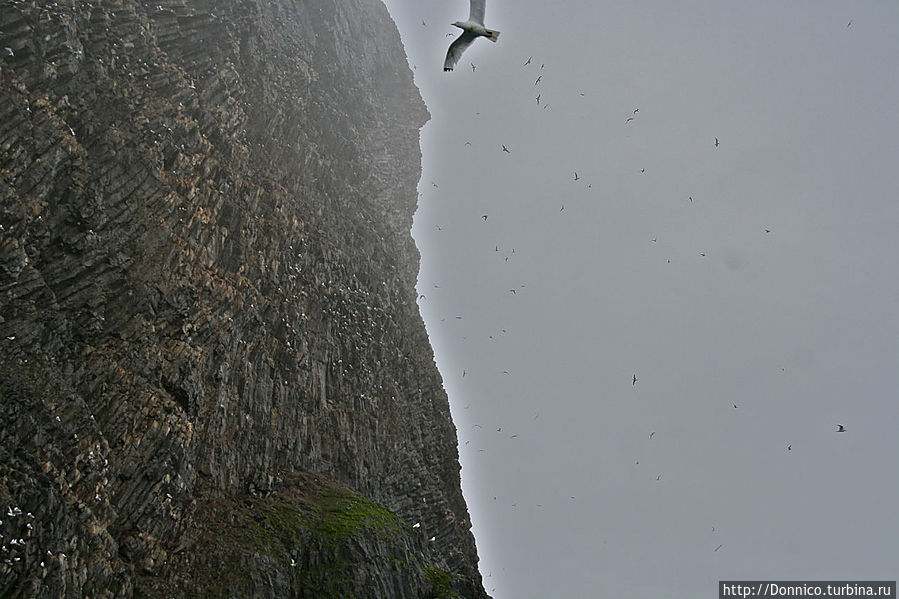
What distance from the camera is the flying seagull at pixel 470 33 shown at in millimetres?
14320

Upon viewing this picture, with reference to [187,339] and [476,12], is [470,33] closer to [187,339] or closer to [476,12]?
[476,12]

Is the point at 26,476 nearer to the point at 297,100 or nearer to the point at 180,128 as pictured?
the point at 180,128

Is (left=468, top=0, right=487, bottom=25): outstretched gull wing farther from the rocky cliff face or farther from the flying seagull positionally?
the rocky cliff face

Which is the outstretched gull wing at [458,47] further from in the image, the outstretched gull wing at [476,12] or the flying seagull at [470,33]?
the outstretched gull wing at [476,12]

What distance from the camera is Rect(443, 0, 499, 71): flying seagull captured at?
564 inches

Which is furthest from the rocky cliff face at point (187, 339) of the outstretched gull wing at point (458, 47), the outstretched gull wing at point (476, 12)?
the outstretched gull wing at point (476, 12)

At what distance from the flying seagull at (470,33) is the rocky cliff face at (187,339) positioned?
11268mm

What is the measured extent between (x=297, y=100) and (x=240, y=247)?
13480 millimetres

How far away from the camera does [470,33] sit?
14.6m

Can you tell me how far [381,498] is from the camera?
2941 centimetres

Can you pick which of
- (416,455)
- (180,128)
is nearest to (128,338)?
(180,128)

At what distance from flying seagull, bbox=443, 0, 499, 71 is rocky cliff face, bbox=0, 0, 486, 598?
37.0 feet

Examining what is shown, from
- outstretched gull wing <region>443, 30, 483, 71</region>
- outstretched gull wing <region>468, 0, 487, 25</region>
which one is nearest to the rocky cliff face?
outstretched gull wing <region>443, 30, 483, 71</region>

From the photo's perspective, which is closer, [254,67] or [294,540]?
[294,540]
